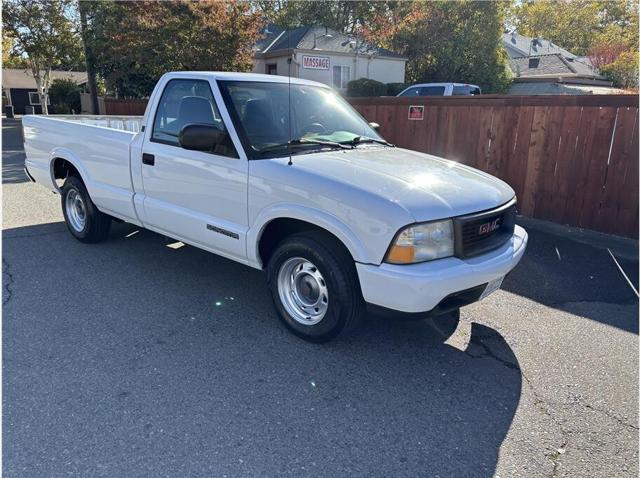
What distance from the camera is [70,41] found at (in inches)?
1115

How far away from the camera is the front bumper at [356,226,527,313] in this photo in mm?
3111

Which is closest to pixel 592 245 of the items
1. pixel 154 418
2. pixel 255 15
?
pixel 154 418

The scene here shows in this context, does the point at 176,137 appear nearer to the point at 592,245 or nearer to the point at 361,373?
the point at 361,373

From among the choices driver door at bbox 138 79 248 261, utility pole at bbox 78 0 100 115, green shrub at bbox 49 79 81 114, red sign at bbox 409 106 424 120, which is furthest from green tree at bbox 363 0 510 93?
driver door at bbox 138 79 248 261

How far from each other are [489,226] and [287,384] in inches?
69.4

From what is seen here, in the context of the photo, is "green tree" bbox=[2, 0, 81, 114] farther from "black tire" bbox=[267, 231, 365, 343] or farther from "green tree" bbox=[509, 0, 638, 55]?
"green tree" bbox=[509, 0, 638, 55]

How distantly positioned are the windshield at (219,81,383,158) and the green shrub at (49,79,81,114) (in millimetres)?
37279

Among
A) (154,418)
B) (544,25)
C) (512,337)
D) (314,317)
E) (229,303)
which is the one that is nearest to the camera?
(154,418)

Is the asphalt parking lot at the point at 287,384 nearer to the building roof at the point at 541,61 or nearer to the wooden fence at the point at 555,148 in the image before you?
the wooden fence at the point at 555,148

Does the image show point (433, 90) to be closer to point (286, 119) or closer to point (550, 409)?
point (286, 119)

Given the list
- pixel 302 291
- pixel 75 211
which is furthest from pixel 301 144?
pixel 75 211

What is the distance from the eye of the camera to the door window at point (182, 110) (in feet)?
14.1

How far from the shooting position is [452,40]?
91.4 feet

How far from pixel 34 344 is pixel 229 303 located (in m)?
1.51
